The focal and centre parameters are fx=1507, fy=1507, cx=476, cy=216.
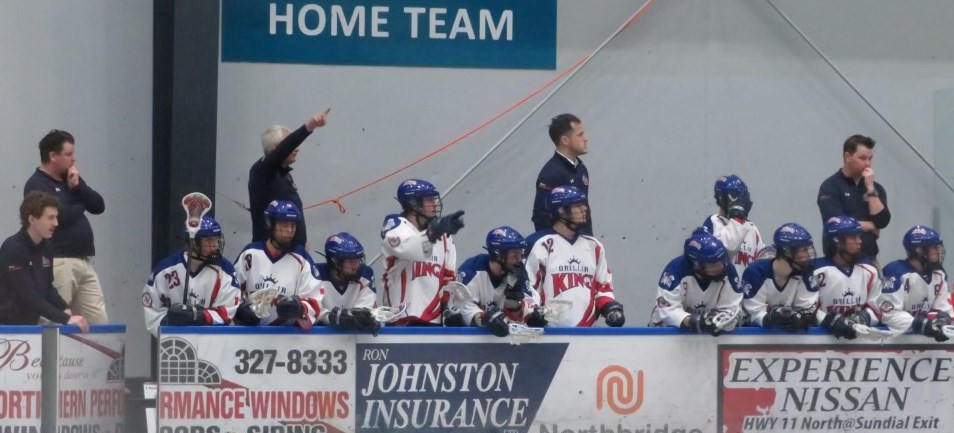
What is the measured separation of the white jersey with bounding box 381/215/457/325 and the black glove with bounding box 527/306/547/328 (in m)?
0.62

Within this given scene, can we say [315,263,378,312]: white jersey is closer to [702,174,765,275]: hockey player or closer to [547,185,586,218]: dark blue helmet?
[547,185,586,218]: dark blue helmet

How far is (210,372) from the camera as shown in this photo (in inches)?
307

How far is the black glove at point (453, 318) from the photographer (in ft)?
27.7

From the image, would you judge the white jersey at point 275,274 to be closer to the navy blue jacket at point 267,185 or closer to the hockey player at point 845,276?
the navy blue jacket at point 267,185

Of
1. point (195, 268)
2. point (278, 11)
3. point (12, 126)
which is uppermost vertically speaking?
point (278, 11)

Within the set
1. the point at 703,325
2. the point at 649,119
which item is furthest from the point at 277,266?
the point at 649,119

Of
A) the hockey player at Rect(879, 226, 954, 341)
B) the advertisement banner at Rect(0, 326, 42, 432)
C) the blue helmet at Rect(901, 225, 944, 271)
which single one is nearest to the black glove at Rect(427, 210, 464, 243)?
the advertisement banner at Rect(0, 326, 42, 432)

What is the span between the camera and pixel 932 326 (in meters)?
8.56

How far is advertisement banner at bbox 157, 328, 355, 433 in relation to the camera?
7770 mm

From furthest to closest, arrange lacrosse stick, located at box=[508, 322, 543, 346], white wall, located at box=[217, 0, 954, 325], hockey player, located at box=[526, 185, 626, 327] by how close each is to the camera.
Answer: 1. white wall, located at box=[217, 0, 954, 325]
2. hockey player, located at box=[526, 185, 626, 327]
3. lacrosse stick, located at box=[508, 322, 543, 346]

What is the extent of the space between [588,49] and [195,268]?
4.48m

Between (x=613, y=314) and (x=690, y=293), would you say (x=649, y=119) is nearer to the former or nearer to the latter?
(x=690, y=293)

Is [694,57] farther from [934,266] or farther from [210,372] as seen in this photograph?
[210,372]

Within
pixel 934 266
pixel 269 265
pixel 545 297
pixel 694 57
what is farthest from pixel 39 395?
pixel 694 57
